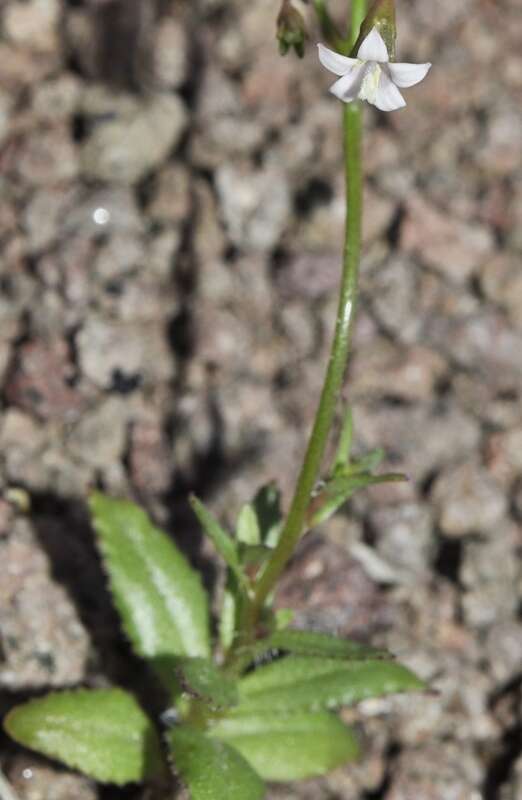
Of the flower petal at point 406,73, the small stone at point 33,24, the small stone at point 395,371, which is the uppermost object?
the small stone at point 33,24

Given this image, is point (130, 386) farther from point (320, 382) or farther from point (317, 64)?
point (317, 64)

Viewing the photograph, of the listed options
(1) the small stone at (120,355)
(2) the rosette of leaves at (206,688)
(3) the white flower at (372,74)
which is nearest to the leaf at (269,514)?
(2) the rosette of leaves at (206,688)

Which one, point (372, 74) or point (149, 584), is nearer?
point (372, 74)

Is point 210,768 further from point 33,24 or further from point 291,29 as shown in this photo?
point 33,24

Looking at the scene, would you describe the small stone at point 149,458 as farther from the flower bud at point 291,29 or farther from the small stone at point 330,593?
the flower bud at point 291,29

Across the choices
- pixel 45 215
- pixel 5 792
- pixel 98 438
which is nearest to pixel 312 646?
pixel 5 792

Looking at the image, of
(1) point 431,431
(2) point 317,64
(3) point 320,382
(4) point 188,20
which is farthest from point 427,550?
(4) point 188,20
